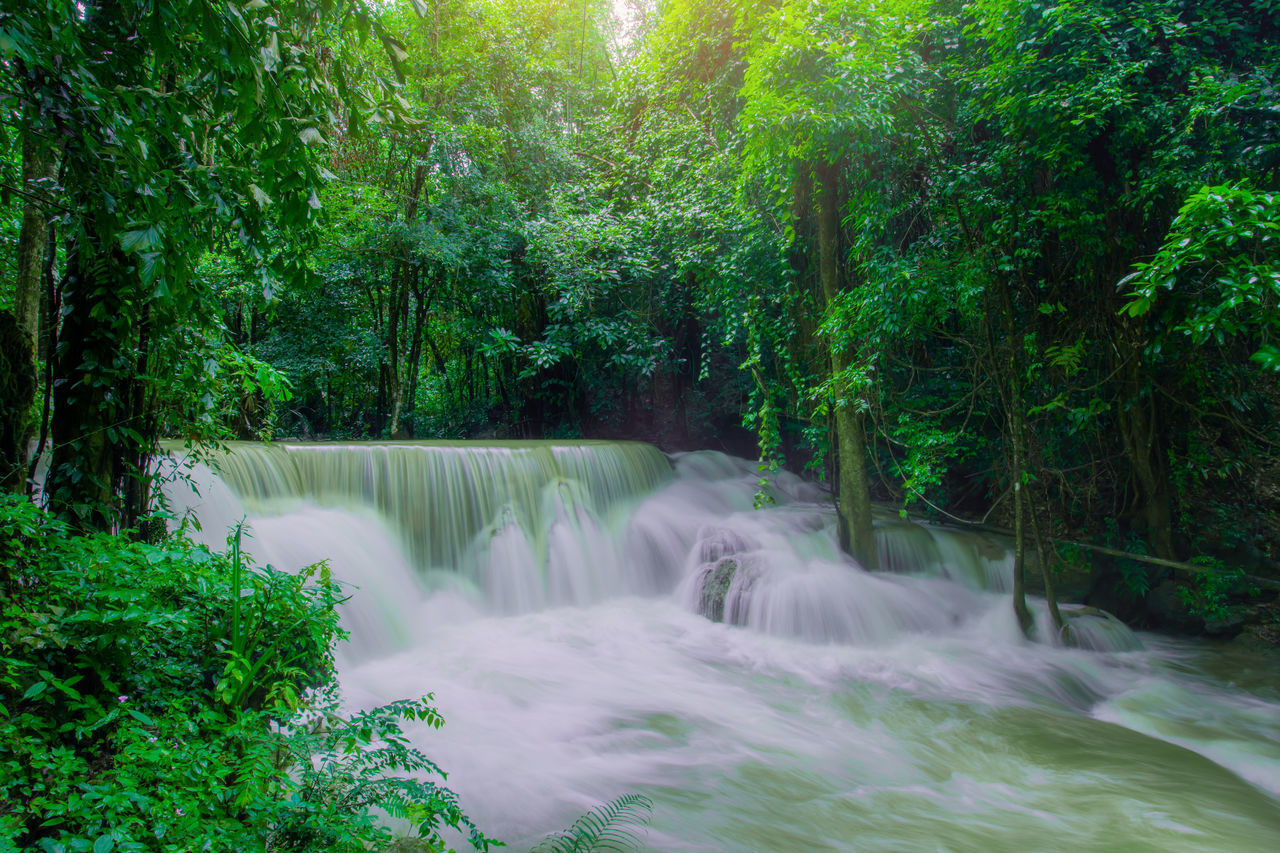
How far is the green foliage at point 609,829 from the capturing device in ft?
9.67

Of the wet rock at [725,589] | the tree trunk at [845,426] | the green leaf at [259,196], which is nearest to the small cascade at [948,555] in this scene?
the tree trunk at [845,426]

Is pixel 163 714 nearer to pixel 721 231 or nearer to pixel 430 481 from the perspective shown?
pixel 430 481

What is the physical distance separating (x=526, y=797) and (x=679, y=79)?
899 centimetres

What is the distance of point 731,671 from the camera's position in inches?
215

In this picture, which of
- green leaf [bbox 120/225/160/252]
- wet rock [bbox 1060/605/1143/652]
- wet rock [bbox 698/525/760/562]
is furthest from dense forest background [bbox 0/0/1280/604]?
wet rock [bbox 698/525/760/562]

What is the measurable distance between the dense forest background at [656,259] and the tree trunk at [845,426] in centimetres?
3

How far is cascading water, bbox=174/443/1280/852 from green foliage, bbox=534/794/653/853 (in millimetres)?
118

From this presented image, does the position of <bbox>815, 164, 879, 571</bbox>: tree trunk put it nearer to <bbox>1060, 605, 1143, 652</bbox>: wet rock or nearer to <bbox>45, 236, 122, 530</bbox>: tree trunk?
<bbox>1060, 605, 1143, 652</bbox>: wet rock

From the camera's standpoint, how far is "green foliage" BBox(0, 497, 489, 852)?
69.5 inches

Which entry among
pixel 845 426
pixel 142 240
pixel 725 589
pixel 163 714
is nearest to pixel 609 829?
pixel 163 714

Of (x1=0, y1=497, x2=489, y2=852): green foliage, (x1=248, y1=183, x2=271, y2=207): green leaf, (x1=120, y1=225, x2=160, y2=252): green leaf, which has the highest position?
(x1=248, y1=183, x2=271, y2=207): green leaf

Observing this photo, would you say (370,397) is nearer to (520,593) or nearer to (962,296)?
(520,593)

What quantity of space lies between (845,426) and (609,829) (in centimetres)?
477

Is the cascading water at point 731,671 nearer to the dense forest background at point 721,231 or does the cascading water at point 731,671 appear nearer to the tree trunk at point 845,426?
the tree trunk at point 845,426
